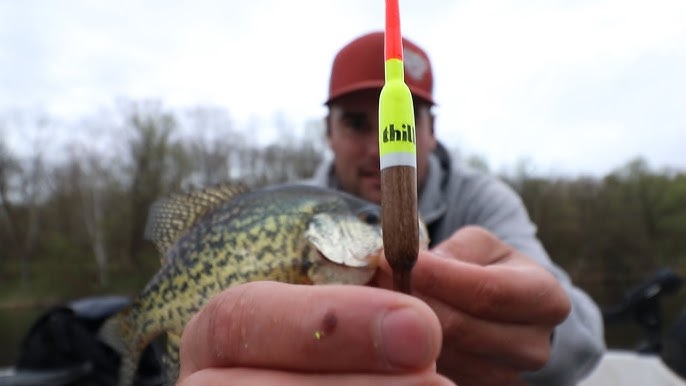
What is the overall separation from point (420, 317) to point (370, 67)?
6.96ft

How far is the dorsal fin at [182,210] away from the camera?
186cm

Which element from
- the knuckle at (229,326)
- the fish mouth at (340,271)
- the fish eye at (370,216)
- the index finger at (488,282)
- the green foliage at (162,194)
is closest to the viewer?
the knuckle at (229,326)

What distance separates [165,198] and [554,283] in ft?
4.22

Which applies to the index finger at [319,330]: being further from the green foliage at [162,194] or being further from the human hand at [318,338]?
the green foliage at [162,194]

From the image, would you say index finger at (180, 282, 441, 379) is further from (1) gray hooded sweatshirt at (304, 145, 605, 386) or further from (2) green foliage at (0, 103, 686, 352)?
(2) green foliage at (0, 103, 686, 352)

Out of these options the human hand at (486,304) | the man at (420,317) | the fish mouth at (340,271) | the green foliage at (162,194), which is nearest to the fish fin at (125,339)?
the fish mouth at (340,271)

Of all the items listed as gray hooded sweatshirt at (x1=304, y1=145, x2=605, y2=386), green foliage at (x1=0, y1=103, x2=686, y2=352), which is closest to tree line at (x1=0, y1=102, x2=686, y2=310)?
green foliage at (x1=0, y1=103, x2=686, y2=352)

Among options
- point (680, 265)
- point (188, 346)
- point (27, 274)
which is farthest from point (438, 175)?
point (27, 274)

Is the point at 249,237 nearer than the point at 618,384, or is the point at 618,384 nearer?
the point at 249,237

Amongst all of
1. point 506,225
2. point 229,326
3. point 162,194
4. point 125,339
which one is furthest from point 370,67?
point 162,194

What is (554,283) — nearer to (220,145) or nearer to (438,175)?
(438,175)

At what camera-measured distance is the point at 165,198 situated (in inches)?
76.9

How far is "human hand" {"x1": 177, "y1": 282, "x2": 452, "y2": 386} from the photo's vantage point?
79 cm

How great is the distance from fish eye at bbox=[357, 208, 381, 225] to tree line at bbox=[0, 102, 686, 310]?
23263 mm
